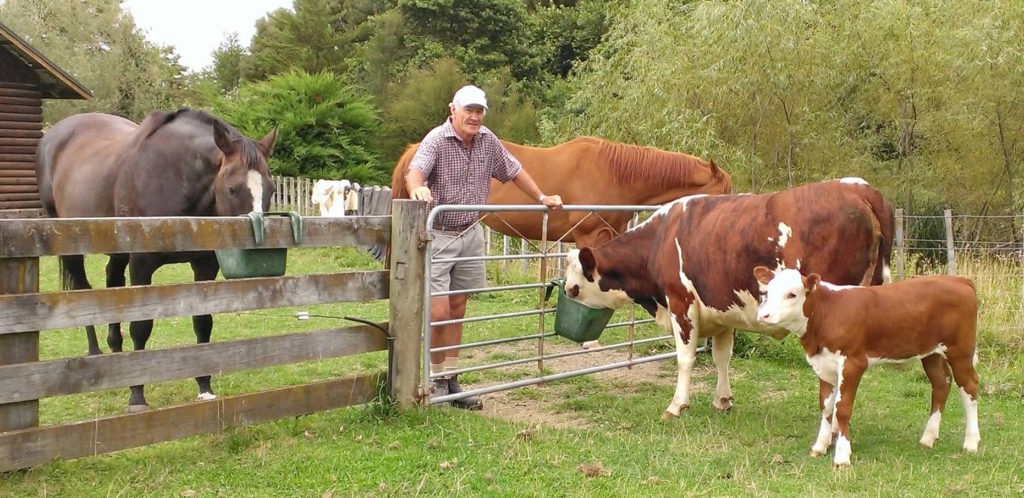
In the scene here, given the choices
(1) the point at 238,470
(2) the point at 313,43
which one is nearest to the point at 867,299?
(1) the point at 238,470

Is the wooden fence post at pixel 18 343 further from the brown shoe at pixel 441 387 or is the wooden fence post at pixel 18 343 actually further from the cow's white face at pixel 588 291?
the cow's white face at pixel 588 291

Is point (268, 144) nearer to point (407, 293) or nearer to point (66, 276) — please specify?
point (407, 293)

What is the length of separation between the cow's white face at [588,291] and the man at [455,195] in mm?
513

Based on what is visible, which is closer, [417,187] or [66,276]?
[417,187]

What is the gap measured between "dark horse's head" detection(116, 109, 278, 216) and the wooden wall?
13832mm

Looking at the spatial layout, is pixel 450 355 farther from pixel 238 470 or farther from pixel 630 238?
pixel 238 470

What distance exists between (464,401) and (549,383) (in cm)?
109

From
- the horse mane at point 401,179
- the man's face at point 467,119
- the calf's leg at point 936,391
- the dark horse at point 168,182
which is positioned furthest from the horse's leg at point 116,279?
the calf's leg at point 936,391

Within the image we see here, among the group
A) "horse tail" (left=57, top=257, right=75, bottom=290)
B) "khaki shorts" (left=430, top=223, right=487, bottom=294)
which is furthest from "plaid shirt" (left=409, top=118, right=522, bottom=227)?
"horse tail" (left=57, top=257, right=75, bottom=290)

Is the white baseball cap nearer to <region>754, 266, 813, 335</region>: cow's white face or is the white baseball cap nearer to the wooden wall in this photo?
<region>754, 266, 813, 335</region>: cow's white face

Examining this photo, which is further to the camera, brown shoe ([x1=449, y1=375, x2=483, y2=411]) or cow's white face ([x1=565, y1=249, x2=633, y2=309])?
cow's white face ([x1=565, y1=249, x2=633, y2=309])

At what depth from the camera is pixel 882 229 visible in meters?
5.14

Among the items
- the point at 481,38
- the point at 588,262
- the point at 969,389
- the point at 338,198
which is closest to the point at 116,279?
the point at 588,262

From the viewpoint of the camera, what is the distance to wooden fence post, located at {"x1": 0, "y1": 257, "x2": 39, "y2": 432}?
377 centimetres
